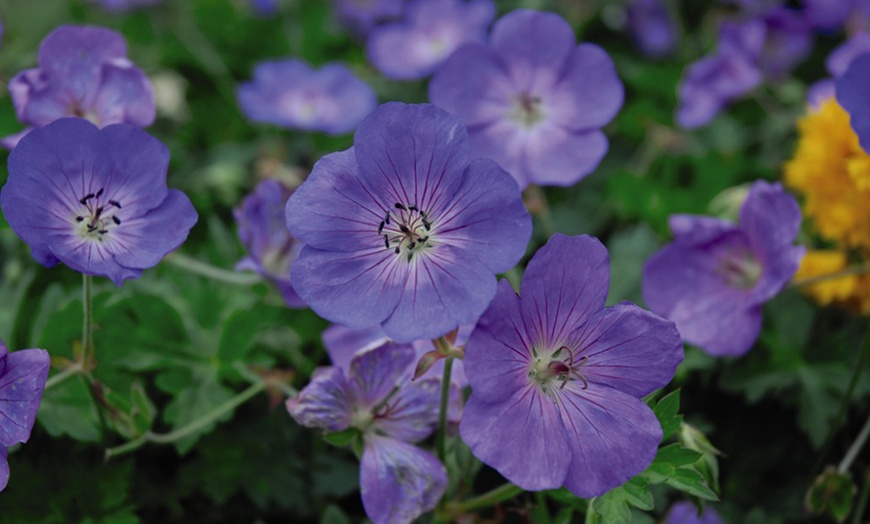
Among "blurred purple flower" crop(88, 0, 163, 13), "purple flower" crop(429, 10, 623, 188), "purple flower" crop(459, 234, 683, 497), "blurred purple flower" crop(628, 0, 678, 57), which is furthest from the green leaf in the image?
"blurred purple flower" crop(88, 0, 163, 13)

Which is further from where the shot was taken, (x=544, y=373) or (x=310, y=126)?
(x=310, y=126)

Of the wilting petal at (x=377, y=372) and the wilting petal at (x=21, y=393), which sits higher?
the wilting petal at (x=377, y=372)

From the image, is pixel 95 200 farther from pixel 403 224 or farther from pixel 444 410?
pixel 444 410

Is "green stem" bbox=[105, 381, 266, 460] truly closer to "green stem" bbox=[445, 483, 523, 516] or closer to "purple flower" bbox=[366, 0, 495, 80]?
"green stem" bbox=[445, 483, 523, 516]

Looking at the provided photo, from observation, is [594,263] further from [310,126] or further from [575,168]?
Answer: [310,126]

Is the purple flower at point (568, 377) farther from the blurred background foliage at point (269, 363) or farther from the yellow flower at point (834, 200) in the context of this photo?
the yellow flower at point (834, 200)

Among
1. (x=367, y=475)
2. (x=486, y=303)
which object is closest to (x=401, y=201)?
(x=486, y=303)

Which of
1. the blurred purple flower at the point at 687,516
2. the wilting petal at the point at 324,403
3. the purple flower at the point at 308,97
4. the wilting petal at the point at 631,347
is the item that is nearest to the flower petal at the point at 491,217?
the wilting petal at the point at 631,347
